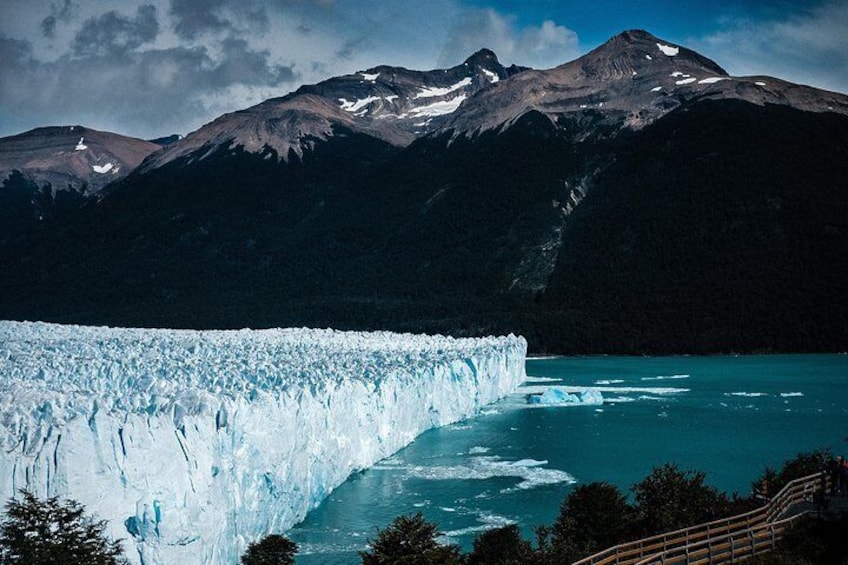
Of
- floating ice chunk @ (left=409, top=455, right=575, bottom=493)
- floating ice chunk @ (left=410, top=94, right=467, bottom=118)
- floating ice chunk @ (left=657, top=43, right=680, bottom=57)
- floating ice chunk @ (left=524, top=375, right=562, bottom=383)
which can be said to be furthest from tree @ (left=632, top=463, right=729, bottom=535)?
floating ice chunk @ (left=410, top=94, right=467, bottom=118)

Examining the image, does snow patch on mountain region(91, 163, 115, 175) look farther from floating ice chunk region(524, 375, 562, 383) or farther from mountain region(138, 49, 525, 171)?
floating ice chunk region(524, 375, 562, 383)

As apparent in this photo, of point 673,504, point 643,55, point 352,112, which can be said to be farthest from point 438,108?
point 673,504

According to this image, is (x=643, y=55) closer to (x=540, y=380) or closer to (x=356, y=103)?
(x=356, y=103)

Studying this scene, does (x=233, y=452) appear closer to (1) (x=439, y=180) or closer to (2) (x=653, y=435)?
(2) (x=653, y=435)

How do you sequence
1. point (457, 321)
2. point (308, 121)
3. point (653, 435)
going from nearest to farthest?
point (653, 435) → point (457, 321) → point (308, 121)

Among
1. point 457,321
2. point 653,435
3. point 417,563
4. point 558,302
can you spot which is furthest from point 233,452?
point 558,302

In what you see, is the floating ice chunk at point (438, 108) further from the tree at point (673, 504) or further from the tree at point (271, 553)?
the tree at point (271, 553)
